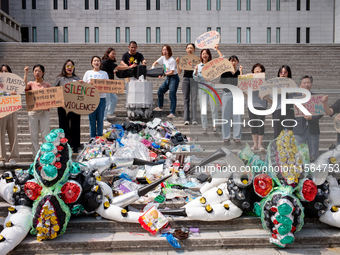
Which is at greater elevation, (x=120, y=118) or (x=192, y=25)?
(x=192, y=25)

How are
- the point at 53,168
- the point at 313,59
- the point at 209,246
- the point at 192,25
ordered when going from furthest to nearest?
the point at 192,25 → the point at 313,59 → the point at 209,246 → the point at 53,168

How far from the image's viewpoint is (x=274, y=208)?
3111mm

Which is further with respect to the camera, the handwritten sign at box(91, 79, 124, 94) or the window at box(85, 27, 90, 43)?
the window at box(85, 27, 90, 43)

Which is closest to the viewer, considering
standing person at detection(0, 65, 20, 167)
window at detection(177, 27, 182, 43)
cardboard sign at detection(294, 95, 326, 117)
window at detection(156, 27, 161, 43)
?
cardboard sign at detection(294, 95, 326, 117)

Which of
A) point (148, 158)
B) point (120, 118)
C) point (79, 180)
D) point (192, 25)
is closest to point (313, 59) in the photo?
point (120, 118)

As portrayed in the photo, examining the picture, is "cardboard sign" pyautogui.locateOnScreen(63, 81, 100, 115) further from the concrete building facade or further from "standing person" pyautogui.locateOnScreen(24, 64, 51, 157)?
the concrete building facade

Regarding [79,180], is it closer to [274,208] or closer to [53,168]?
[53,168]

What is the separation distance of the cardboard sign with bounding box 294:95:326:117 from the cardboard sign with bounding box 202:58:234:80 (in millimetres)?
1490

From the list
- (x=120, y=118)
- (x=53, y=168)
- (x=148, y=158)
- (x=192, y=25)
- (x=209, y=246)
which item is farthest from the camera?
(x=192, y=25)

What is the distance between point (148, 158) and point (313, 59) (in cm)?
1083

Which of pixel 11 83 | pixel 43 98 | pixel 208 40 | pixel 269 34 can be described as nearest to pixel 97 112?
pixel 43 98

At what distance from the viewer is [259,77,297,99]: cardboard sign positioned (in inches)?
148

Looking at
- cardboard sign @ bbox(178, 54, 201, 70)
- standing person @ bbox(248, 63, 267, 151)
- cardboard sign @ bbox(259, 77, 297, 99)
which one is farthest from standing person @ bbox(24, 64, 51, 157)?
cardboard sign @ bbox(259, 77, 297, 99)

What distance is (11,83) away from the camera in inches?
188
